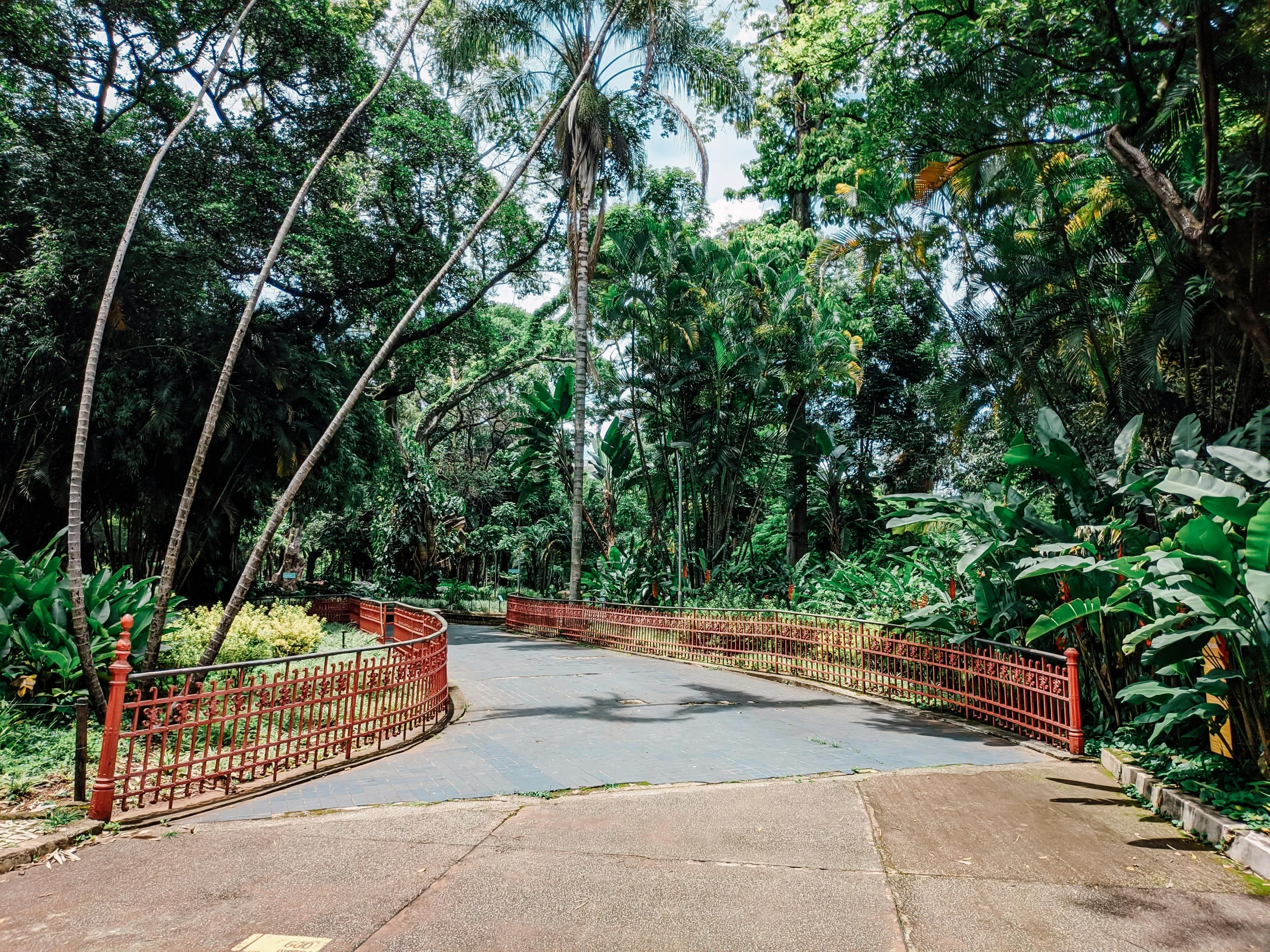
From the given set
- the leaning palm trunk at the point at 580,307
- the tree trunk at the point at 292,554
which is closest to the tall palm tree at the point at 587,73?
the leaning palm trunk at the point at 580,307

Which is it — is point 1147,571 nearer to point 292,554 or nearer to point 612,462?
point 612,462

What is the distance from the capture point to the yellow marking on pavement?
3381 millimetres

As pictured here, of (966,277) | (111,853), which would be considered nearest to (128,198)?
(111,853)

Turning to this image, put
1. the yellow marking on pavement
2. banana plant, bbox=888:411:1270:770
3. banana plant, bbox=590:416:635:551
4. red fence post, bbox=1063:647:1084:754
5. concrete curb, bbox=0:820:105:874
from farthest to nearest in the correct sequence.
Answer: banana plant, bbox=590:416:635:551 < red fence post, bbox=1063:647:1084:754 < banana plant, bbox=888:411:1270:770 < concrete curb, bbox=0:820:105:874 < the yellow marking on pavement

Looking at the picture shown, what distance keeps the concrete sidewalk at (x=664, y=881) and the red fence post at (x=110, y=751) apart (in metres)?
0.33

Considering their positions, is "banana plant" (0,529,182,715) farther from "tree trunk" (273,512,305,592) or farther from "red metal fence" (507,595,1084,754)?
"tree trunk" (273,512,305,592)

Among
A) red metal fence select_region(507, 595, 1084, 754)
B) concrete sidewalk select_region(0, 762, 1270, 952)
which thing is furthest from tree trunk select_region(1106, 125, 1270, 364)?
concrete sidewalk select_region(0, 762, 1270, 952)

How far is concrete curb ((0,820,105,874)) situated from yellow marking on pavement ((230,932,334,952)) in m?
2.01

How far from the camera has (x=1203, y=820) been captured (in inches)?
197

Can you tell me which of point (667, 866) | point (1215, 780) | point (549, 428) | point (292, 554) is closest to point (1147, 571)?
point (1215, 780)

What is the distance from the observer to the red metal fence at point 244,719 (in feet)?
17.7

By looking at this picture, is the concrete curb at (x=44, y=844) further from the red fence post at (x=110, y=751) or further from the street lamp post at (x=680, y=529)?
the street lamp post at (x=680, y=529)

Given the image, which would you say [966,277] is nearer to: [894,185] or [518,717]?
[894,185]

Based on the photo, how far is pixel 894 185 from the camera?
45.1 ft
